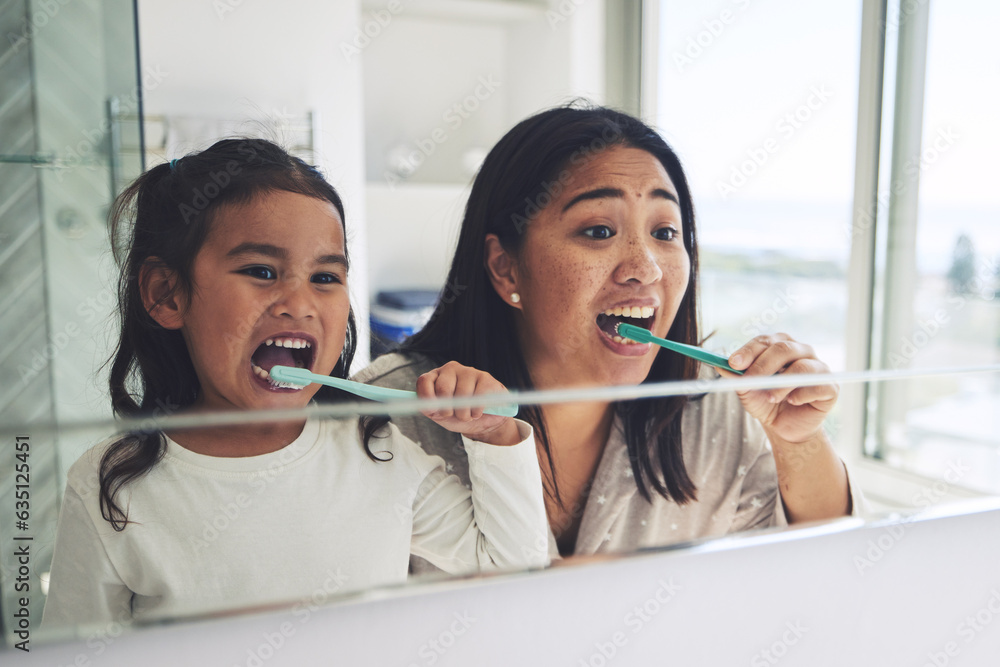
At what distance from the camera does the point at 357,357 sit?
45 cm

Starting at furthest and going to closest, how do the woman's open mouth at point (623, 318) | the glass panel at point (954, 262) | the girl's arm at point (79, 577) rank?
the glass panel at point (954, 262)
the woman's open mouth at point (623, 318)
the girl's arm at point (79, 577)

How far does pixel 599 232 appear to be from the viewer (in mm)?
480

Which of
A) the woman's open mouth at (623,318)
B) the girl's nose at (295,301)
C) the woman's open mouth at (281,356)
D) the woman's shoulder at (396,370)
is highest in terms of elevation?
the girl's nose at (295,301)

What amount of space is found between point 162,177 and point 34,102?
78 millimetres

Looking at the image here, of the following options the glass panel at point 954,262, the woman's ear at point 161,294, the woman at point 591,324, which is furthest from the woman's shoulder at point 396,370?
the glass panel at point 954,262

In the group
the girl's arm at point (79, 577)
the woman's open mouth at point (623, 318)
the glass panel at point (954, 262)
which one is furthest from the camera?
the glass panel at point (954, 262)

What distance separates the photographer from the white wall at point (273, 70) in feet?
1.35

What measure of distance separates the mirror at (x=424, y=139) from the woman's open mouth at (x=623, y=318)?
0.19ft

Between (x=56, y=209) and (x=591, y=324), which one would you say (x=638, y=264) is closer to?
(x=591, y=324)

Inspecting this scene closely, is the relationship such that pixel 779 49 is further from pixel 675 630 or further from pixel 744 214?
pixel 675 630

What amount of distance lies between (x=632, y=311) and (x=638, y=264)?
0.03 m

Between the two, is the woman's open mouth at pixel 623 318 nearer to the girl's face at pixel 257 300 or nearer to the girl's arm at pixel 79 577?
the girl's face at pixel 257 300

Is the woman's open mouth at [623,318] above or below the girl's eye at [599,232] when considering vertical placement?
below

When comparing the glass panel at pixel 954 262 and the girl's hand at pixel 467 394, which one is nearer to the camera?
the girl's hand at pixel 467 394
